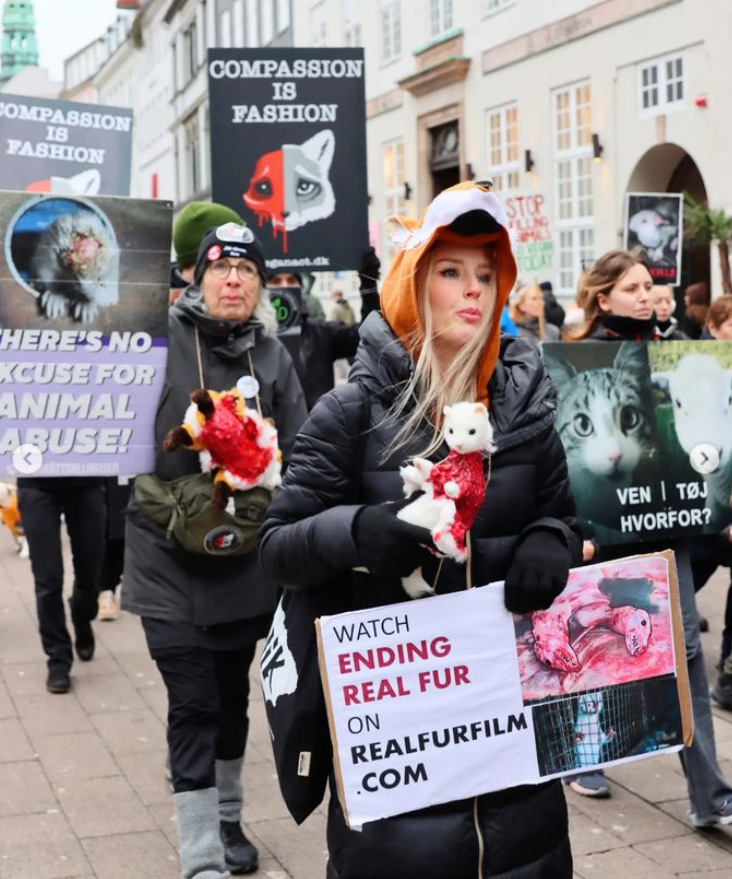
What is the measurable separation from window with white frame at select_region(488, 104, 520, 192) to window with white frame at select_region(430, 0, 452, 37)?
2829 mm

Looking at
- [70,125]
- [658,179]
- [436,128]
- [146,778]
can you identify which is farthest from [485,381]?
[436,128]

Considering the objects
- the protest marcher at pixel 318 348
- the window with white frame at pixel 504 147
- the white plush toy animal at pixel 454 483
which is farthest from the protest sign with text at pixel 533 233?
the window with white frame at pixel 504 147

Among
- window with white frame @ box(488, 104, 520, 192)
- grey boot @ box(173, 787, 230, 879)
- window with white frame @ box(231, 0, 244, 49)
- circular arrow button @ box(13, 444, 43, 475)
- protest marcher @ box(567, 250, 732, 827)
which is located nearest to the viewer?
grey boot @ box(173, 787, 230, 879)

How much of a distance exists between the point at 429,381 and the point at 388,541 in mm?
382

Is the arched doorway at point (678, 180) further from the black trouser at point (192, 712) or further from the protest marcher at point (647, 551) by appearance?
the black trouser at point (192, 712)

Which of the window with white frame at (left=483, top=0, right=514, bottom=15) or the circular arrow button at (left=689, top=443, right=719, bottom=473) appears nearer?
the circular arrow button at (left=689, top=443, right=719, bottom=473)

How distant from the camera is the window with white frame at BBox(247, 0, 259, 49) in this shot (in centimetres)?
4312

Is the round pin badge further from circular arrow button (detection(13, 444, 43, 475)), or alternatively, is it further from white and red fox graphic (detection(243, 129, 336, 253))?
white and red fox graphic (detection(243, 129, 336, 253))

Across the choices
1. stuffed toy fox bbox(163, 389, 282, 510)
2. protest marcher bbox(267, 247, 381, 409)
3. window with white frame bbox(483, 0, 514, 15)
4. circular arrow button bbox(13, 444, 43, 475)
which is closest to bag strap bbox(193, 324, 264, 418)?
stuffed toy fox bbox(163, 389, 282, 510)

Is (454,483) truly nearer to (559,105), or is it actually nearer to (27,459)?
(27,459)

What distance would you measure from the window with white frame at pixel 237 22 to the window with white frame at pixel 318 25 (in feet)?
34.9

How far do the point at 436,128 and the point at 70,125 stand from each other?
1991cm

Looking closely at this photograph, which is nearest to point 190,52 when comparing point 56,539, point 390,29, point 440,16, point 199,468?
point 390,29

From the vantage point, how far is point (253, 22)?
143ft
